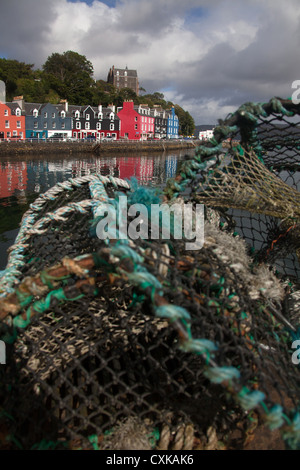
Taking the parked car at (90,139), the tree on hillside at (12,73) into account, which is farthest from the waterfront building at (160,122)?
the tree on hillside at (12,73)

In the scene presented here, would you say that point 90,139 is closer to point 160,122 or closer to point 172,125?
point 160,122

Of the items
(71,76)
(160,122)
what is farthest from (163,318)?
(160,122)

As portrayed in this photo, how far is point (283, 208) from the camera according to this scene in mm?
2275

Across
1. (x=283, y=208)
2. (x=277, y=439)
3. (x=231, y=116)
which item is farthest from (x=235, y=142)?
(x=277, y=439)

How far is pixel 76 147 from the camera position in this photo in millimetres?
42969

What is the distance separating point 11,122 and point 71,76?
2593 centimetres

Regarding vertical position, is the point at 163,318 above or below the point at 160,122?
below

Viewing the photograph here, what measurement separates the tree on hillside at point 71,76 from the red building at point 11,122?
18218 millimetres

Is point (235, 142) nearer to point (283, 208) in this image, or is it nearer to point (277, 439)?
point (283, 208)

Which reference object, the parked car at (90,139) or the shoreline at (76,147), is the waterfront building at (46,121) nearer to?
the parked car at (90,139)

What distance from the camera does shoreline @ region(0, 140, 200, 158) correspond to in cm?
3654
